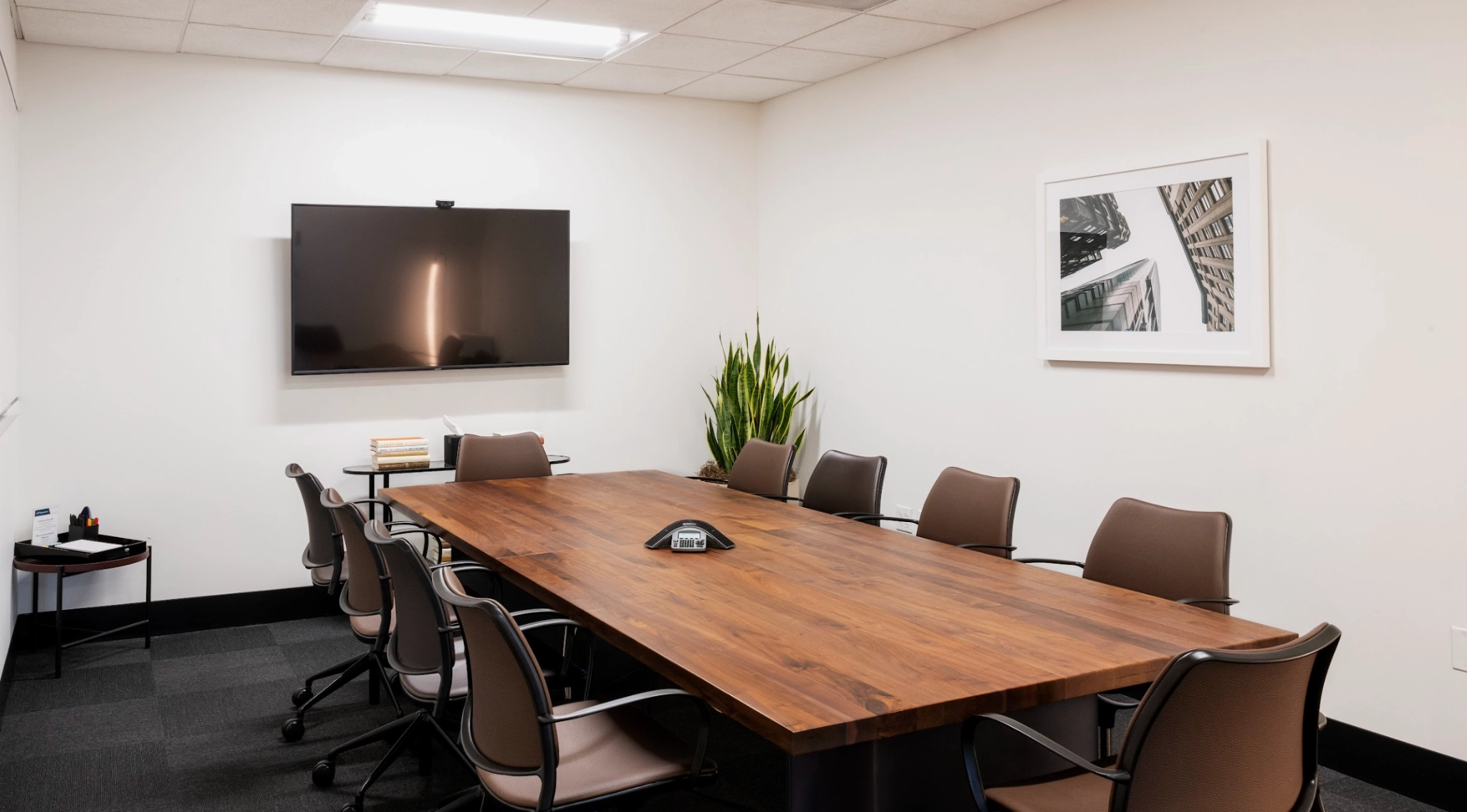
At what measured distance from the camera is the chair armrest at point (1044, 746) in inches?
75.0

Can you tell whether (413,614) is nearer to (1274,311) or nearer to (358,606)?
(358,606)

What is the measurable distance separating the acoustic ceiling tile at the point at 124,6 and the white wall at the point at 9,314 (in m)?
0.18

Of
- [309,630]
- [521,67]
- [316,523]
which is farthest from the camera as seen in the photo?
[521,67]

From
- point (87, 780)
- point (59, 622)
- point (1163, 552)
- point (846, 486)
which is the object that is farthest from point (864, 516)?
point (59, 622)

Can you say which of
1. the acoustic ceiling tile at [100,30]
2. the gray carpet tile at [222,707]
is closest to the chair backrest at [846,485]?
the gray carpet tile at [222,707]

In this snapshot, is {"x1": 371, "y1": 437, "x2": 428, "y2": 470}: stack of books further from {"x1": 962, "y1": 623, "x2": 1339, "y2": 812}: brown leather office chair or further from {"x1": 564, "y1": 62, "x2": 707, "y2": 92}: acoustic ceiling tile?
{"x1": 962, "y1": 623, "x2": 1339, "y2": 812}: brown leather office chair

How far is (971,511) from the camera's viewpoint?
3.90 metres

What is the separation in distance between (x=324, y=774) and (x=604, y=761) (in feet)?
4.88

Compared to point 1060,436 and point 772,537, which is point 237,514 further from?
point 1060,436

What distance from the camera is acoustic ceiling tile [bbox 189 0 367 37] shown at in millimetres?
4473

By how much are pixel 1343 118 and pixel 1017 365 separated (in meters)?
1.73

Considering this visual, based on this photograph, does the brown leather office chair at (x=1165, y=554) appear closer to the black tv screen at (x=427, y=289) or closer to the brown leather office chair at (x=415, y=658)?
the brown leather office chair at (x=415, y=658)

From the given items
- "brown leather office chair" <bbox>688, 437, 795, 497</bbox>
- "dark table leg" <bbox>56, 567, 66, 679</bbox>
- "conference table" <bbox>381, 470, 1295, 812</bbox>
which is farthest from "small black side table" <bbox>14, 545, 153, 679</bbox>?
"brown leather office chair" <bbox>688, 437, 795, 497</bbox>

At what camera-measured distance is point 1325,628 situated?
6.49 ft
